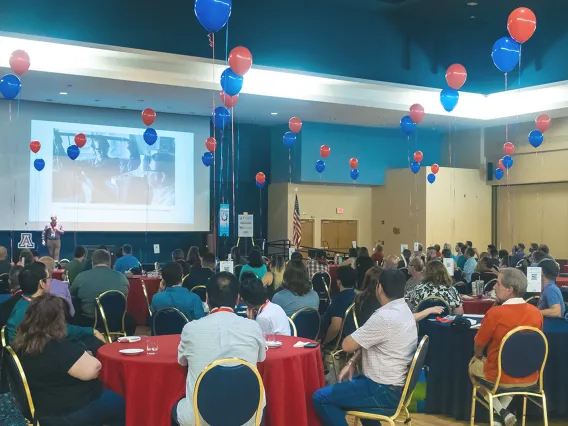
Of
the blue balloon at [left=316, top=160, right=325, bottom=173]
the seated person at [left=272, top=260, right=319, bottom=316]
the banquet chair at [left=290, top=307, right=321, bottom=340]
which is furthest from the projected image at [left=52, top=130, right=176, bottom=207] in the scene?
the banquet chair at [left=290, top=307, right=321, bottom=340]

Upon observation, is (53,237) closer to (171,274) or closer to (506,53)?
(506,53)

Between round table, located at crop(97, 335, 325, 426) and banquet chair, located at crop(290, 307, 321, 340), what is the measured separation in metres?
1.37

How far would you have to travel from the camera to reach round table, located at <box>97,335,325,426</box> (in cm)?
401

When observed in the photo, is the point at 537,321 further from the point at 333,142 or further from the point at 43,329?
the point at 333,142

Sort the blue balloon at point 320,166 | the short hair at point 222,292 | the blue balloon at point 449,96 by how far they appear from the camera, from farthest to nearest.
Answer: the blue balloon at point 320,166 → the blue balloon at point 449,96 → the short hair at point 222,292

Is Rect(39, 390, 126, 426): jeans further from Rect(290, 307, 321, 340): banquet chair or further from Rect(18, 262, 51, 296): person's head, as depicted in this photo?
Rect(290, 307, 321, 340): banquet chair

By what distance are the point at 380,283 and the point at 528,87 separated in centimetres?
1533

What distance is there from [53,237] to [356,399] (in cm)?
1400

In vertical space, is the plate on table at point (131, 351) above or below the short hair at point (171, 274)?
below

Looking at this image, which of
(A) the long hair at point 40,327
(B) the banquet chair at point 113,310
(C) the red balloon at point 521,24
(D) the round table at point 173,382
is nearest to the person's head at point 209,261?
(B) the banquet chair at point 113,310

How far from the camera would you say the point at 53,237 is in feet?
54.7

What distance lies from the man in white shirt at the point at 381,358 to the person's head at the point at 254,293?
83cm

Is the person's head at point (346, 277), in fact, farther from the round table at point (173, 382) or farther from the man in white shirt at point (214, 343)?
the man in white shirt at point (214, 343)

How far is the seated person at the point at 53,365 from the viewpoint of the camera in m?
3.55
